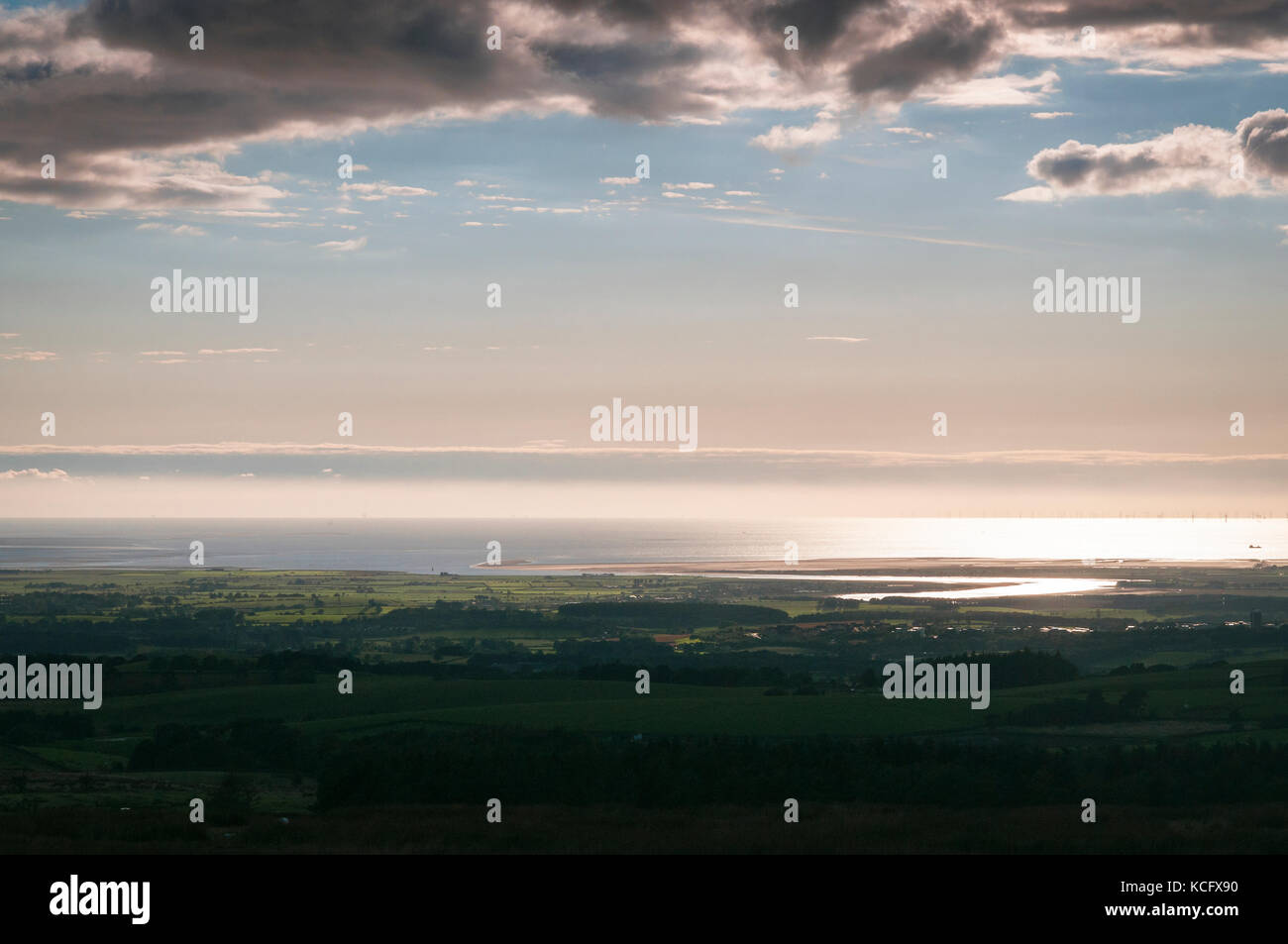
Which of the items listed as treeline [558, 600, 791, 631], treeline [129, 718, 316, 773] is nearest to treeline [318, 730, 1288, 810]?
treeline [129, 718, 316, 773]

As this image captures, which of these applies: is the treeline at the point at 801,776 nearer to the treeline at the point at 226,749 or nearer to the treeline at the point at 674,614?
the treeline at the point at 226,749

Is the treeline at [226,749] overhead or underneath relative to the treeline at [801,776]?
underneath

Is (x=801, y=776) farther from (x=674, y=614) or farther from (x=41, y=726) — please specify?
(x=674, y=614)

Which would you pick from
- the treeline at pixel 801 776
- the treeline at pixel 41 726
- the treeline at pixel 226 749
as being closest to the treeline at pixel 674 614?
the treeline at pixel 41 726

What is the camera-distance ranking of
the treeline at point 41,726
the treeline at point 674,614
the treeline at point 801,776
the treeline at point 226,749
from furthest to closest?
1. the treeline at point 674,614
2. the treeline at point 41,726
3. the treeline at point 226,749
4. the treeline at point 801,776

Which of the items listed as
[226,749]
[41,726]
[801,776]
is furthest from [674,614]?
[801,776]

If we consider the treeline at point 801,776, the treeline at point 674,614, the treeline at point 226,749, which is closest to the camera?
the treeline at point 801,776

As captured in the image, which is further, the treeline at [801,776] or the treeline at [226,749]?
the treeline at [226,749]
